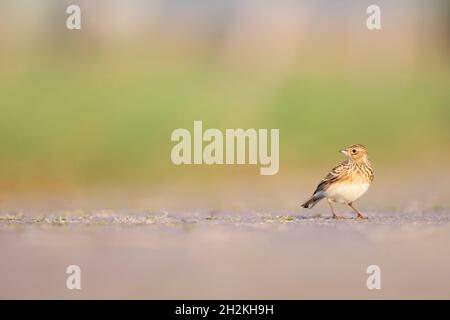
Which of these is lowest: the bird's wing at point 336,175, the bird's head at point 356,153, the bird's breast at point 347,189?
the bird's breast at point 347,189

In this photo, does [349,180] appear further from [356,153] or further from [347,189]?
[356,153]

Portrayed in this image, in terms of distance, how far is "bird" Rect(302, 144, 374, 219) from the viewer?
1455cm

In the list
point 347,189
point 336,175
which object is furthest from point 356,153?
point 347,189

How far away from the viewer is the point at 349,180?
14531mm

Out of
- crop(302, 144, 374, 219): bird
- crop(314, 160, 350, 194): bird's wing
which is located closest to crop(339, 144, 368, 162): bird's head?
crop(302, 144, 374, 219): bird

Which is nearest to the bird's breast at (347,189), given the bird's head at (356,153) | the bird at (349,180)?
the bird at (349,180)

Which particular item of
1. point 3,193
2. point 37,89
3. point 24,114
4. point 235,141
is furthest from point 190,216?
point 37,89

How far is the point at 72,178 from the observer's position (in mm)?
22531

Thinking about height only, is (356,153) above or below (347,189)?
above

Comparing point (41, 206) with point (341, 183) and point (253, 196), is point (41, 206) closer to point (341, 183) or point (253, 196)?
point (253, 196)

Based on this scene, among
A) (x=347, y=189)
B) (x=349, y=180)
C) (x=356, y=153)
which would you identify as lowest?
(x=347, y=189)

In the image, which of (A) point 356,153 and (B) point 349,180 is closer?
(B) point 349,180

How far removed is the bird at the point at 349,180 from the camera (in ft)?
47.7

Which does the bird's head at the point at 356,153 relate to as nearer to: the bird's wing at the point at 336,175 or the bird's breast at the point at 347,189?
the bird's wing at the point at 336,175
